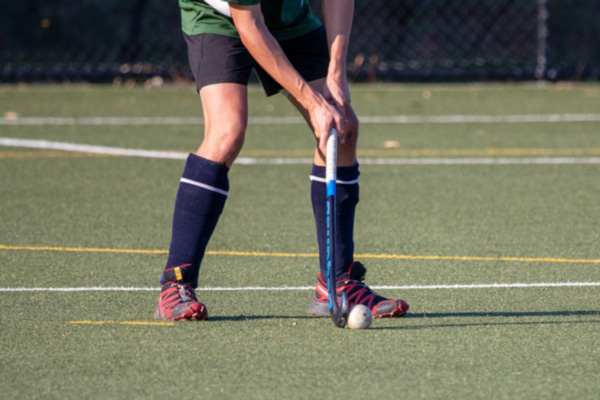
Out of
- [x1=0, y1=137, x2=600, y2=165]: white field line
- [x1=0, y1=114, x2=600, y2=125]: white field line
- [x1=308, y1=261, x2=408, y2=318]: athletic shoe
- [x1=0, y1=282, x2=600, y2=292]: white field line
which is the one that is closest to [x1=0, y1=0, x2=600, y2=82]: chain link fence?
[x1=0, y1=114, x2=600, y2=125]: white field line

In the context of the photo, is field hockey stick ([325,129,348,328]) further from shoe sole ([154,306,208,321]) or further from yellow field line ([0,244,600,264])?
yellow field line ([0,244,600,264])

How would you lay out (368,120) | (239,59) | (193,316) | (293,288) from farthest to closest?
1. (368,120)
2. (293,288)
3. (239,59)
4. (193,316)

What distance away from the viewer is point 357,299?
15.0 ft

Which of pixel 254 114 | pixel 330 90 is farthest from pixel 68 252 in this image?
pixel 254 114

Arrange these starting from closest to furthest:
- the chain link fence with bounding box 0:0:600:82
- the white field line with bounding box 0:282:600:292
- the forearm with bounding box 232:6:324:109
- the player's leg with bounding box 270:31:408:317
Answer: the forearm with bounding box 232:6:324:109 → the player's leg with bounding box 270:31:408:317 → the white field line with bounding box 0:282:600:292 → the chain link fence with bounding box 0:0:600:82

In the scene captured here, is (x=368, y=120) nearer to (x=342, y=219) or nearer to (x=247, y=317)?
(x=342, y=219)

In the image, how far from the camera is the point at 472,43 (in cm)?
1399

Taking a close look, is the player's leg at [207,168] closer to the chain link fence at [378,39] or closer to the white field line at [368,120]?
the white field line at [368,120]

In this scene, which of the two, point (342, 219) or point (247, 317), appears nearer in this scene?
point (247, 317)

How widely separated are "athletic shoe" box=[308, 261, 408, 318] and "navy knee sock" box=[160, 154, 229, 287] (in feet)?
1.59

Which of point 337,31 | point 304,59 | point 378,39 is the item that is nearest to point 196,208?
point 304,59

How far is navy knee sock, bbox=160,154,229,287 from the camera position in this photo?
450 cm

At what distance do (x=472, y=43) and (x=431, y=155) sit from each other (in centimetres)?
514

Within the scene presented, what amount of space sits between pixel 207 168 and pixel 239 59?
0.43 m
